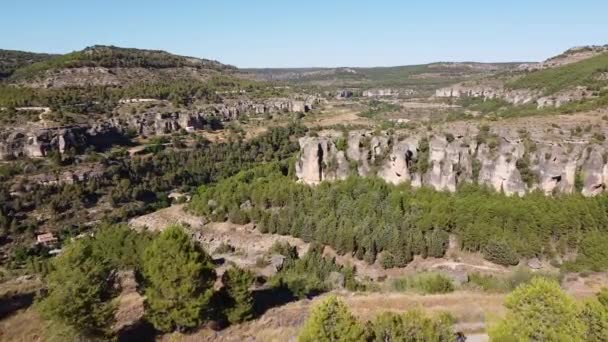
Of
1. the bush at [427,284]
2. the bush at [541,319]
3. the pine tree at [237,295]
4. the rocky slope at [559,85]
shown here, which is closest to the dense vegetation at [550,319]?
the bush at [541,319]

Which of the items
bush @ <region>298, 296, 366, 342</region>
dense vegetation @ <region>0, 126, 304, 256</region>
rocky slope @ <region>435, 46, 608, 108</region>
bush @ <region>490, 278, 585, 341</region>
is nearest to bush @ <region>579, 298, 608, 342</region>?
bush @ <region>490, 278, 585, 341</region>

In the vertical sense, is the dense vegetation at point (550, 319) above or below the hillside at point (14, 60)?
below

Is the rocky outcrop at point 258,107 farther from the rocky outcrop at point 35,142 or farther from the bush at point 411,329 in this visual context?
the bush at point 411,329

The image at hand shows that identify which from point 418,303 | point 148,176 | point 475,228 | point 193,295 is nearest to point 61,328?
point 193,295

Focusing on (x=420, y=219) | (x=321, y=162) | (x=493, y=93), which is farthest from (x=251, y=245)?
(x=493, y=93)

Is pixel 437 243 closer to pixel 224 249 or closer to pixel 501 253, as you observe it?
pixel 501 253
